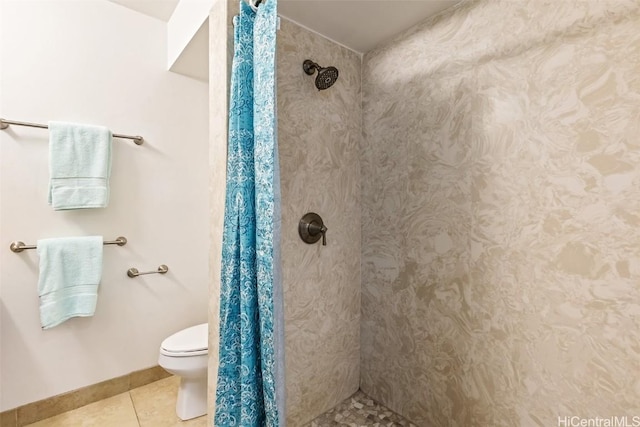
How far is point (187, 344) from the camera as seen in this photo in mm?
1638

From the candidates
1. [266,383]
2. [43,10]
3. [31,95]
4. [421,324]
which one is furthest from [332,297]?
[43,10]

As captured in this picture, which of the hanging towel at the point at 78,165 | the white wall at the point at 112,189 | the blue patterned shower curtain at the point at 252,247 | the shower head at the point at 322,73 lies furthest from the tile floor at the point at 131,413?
the shower head at the point at 322,73

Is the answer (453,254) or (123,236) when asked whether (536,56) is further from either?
(123,236)

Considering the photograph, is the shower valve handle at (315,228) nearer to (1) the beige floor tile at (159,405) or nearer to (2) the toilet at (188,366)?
(2) the toilet at (188,366)

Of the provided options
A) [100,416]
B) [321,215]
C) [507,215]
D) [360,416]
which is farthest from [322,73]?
[100,416]

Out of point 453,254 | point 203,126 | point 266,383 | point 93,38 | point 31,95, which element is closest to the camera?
point 266,383

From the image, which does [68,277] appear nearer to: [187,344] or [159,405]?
[187,344]

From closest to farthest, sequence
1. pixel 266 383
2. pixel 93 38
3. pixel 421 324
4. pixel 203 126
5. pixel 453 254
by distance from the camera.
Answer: pixel 266 383 → pixel 453 254 → pixel 421 324 → pixel 93 38 → pixel 203 126

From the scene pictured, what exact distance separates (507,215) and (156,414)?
2091mm

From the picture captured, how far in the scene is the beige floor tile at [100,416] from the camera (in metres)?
1.58

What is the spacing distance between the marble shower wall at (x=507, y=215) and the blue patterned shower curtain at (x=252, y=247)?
0.83 meters

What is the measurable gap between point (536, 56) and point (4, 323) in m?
2.74

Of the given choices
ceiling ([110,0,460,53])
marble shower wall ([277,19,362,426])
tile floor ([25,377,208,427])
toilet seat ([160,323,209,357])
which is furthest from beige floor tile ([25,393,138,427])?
ceiling ([110,0,460,53])

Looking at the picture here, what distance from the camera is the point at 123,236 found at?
1.84m
